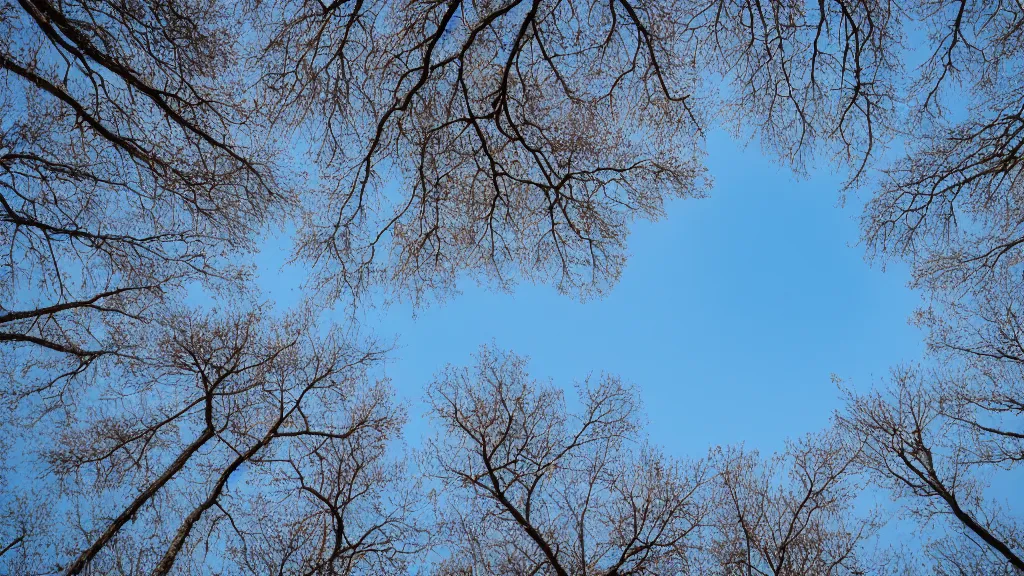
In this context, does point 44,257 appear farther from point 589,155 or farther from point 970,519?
point 970,519

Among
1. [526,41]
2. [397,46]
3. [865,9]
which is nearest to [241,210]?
[397,46]

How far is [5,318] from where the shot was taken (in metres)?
8.22

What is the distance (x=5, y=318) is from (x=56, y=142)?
102 inches

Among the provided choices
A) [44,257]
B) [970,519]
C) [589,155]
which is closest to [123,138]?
[44,257]

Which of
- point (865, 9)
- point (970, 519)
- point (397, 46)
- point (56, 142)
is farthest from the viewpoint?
point (970, 519)

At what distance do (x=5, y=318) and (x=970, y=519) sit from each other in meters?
15.4

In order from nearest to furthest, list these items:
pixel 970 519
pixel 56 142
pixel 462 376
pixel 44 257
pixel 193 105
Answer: pixel 193 105 < pixel 56 142 < pixel 44 257 < pixel 970 519 < pixel 462 376

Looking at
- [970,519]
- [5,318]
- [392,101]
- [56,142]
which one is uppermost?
[56,142]

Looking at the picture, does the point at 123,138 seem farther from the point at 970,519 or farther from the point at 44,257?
the point at 970,519

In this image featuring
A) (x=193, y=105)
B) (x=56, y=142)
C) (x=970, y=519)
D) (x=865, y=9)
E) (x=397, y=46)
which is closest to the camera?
(x=865, y=9)

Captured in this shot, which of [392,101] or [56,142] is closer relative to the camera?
[392,101]

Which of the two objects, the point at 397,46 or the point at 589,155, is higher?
the point at 397,46

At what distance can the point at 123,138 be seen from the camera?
7035 millimetres

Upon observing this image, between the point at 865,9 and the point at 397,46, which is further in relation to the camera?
the point at 397,46
